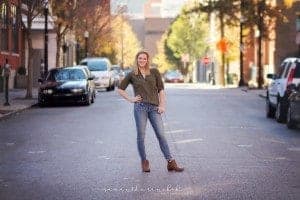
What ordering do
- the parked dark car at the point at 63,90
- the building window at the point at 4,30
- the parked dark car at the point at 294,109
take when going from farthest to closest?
1. the building window at the point at 4,30
2. the parked dark car at the point at 63,90
3. the parked dark car at the point at 294,109

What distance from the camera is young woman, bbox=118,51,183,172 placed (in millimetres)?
11000

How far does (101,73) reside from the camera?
142 ft

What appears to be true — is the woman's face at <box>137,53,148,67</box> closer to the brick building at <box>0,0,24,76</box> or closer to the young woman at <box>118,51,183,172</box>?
the young woman at <box>118,51,183,172</box>

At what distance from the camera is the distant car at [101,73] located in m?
43.3

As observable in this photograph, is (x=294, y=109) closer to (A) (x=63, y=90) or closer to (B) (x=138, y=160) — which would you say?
(B) (x=138, y=160)

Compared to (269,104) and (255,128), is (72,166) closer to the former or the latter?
(255,128)

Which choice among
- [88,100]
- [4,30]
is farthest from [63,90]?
[4,30]

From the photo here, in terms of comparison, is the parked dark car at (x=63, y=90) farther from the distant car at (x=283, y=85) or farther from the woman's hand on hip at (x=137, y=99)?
the woman's hand on hip at (x=137, y=99)

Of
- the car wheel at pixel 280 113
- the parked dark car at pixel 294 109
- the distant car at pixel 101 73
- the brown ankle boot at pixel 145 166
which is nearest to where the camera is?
the brown ankle boot at pixel 145 166

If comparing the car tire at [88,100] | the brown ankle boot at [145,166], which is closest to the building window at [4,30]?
the car tire at [88,100]

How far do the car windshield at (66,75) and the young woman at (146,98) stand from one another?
18.6 m

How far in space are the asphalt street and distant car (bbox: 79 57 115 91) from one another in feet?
67.0

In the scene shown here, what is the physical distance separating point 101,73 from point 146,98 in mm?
32460

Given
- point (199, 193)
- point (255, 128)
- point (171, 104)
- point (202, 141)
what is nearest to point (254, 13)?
point (171, 104)
